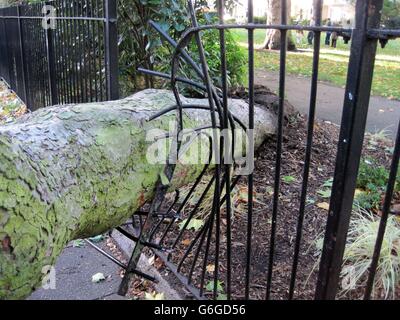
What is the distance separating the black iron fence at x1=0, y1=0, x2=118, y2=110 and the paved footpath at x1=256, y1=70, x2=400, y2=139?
3415 millimetres

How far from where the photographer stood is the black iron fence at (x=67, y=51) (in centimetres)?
370

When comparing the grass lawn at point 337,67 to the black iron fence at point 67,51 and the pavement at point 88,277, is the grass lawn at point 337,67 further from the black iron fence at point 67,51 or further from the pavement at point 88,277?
the pavement at point 88,277

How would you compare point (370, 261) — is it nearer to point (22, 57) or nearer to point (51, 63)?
point (51, 63)

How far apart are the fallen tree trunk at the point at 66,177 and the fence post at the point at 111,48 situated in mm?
1107

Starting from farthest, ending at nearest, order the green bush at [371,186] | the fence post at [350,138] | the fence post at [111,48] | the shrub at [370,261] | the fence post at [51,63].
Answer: the fence post at [51,63]
the fence post at [111,48]
the green bush at [371,186]
the shrub at [370,261]
the fence post at [350,138]

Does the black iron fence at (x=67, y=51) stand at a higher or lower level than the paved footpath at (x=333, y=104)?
higher

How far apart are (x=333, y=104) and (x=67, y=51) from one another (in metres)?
4.64

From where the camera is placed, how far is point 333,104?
292 inches

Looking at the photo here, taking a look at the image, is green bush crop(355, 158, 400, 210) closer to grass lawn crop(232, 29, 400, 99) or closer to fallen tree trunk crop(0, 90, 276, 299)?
fallen tree trunk crop(0, 90, 276, 299)

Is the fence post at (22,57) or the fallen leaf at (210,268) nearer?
the fallen leaf at (210,268)

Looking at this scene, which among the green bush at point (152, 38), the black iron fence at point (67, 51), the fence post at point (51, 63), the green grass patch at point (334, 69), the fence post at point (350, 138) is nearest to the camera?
the fence post at point (350, 138)

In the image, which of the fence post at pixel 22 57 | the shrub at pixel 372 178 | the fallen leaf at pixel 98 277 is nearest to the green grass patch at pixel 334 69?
the shrub at pixel 372 178

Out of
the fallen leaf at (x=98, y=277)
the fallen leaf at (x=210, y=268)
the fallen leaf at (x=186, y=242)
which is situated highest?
the fallen leaf at (x=186, y=242)

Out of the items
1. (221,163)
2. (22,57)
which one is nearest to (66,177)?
(221,163)
